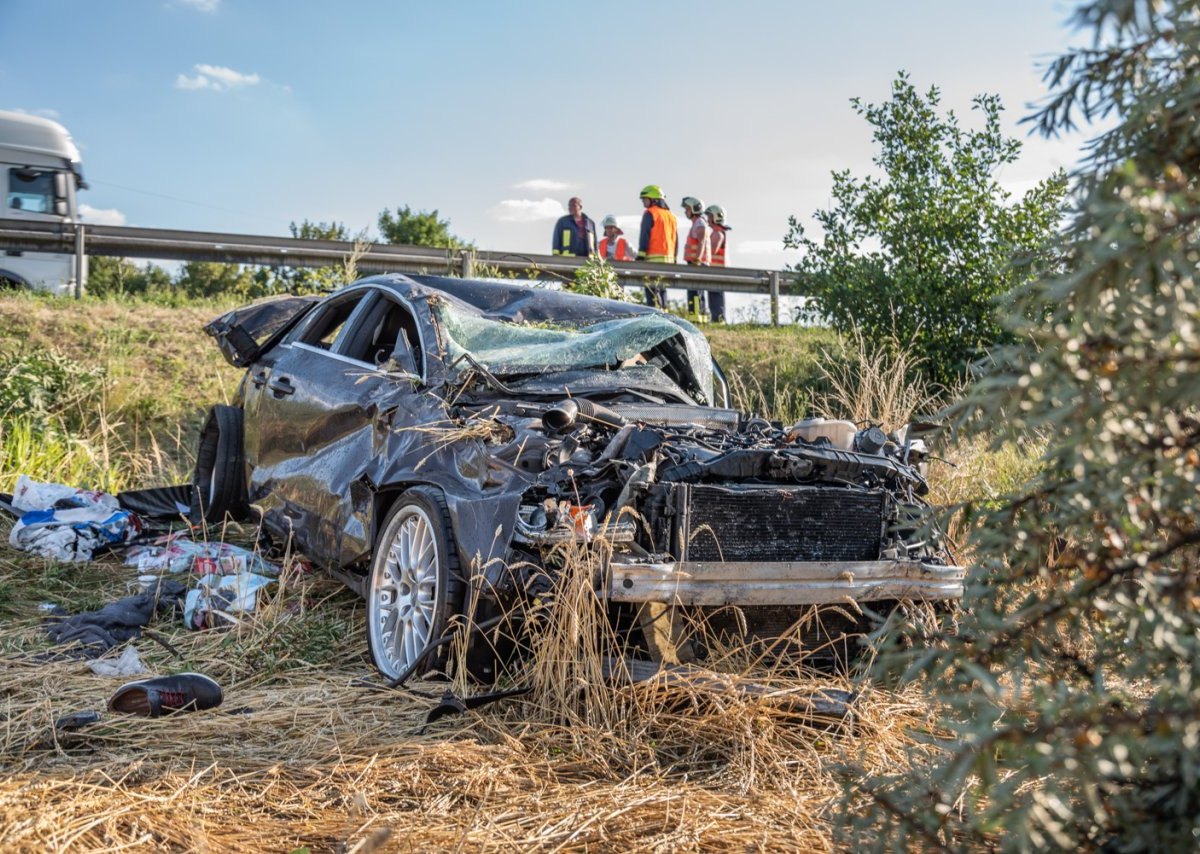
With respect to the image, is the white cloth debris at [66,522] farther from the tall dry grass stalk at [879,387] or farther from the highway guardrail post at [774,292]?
the highway guardrail post at [774,292]

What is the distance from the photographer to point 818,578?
4422mm

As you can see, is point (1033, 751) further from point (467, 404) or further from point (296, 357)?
point (296, 357)

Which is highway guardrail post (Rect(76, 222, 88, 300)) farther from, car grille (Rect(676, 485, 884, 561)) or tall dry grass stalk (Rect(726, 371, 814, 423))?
car grille (Rect(676, 485, 884, 561))

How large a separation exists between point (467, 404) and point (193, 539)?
2.97 m

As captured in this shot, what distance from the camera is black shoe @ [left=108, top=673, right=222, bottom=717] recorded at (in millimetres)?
4207

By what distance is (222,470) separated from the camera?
7488 mm

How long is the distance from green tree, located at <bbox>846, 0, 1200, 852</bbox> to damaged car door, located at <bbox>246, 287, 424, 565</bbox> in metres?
3.61

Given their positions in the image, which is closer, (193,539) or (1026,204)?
(193,539)

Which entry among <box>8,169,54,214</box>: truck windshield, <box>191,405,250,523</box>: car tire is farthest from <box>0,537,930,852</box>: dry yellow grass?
<box>8,169,54,214</box>: truck windshield

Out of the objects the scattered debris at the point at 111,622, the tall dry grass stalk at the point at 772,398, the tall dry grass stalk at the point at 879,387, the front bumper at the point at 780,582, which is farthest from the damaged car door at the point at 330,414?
the tall dry grass stalk at the point at 772,398

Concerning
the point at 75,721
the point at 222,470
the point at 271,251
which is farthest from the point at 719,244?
the point at 75,721

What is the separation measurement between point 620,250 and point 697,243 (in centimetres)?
128

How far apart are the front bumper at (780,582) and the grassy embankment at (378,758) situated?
213mm

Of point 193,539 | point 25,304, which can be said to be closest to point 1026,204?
point 193,539
